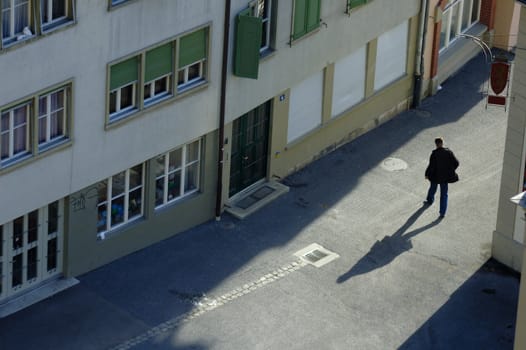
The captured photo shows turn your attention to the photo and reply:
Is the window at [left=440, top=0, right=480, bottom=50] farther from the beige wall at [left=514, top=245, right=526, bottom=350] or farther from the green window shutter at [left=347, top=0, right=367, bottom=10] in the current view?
the beige wall at [left=514, top=245, right=526, bottom=350]

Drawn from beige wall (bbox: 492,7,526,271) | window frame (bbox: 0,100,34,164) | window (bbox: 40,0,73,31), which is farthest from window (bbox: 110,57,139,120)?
beige wall (bbox: 492,7,526,271)

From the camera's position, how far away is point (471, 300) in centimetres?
2959

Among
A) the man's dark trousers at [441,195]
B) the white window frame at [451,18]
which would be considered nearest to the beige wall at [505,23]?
the white window frame at [451,18]

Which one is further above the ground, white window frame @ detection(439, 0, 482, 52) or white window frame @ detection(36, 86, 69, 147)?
white window frame @ detection(36, 86, 69, 147)

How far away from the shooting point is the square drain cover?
30781mm

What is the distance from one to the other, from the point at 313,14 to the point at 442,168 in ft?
14.8

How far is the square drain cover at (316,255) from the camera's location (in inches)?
1212

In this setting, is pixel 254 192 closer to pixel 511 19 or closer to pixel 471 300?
pixel 471 300

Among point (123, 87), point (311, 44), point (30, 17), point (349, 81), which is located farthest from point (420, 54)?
point (30, 17)

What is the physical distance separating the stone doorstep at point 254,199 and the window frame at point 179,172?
1.18 m

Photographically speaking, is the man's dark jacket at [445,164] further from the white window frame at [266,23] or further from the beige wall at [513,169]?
the white window frame at [266,23]

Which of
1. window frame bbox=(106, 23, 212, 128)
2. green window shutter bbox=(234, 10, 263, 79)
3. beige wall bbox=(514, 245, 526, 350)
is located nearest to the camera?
beige wall bbox=(514, 245, 526, 350)

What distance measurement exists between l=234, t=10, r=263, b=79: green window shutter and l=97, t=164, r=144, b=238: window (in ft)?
9.94

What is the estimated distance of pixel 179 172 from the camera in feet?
102
